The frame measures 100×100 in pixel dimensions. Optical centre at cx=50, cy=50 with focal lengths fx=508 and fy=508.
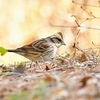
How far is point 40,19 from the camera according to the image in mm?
11609

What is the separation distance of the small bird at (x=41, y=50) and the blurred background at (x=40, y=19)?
2.81m

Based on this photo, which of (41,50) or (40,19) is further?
(40,19)

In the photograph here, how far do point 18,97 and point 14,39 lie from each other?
26.4 ft

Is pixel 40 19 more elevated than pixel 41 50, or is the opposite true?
pixel 40 19

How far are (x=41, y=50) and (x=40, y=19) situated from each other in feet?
16.1

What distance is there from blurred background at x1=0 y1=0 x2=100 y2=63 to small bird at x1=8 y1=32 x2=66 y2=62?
2.81 metres

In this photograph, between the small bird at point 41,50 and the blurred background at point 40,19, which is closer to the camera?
the small bird at point 41,50

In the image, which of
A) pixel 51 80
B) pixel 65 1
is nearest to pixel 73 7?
pixel 65 1

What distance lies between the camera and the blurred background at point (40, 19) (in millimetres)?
10250

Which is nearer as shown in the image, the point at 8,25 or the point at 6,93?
the point at 6,93

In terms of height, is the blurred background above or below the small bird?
above

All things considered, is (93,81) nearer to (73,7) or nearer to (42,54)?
(42,54)

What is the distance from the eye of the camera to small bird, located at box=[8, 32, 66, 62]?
21.6 ft

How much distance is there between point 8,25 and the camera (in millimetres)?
11516
